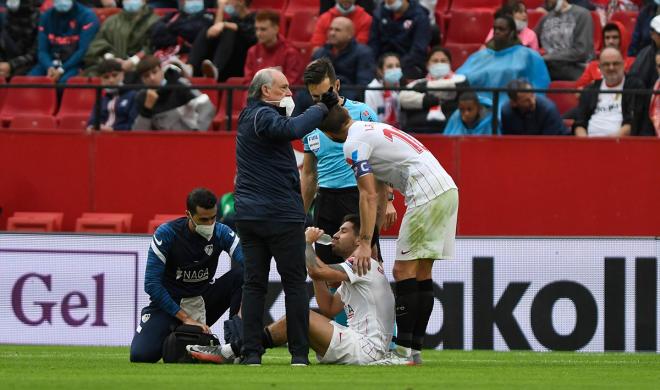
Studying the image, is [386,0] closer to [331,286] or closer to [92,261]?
[92,261]

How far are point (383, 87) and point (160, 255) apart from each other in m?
4.75

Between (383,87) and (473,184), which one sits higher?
(383,87)

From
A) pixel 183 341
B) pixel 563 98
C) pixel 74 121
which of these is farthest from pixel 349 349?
pixel 74 121

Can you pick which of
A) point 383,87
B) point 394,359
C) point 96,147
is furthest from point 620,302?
point 96,147

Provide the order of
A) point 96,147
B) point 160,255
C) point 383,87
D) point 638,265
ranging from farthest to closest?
point 96,147 < point 383,87 < point 638,265 < point 160,255

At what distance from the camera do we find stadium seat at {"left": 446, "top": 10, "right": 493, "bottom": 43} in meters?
18.4

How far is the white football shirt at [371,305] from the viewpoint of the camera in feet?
34.5

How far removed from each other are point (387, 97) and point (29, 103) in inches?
178

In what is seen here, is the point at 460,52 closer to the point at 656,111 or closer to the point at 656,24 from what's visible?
the point at 656,24

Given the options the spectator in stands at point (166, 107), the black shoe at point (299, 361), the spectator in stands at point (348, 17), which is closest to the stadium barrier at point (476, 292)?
the spectator in stands at point (166, 107)

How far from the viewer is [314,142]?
1081 cm

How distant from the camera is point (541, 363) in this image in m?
11.5

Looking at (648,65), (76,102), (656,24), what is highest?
(656,24)

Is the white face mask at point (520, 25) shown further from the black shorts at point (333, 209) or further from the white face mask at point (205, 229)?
the white face mask at point (205, 229)
